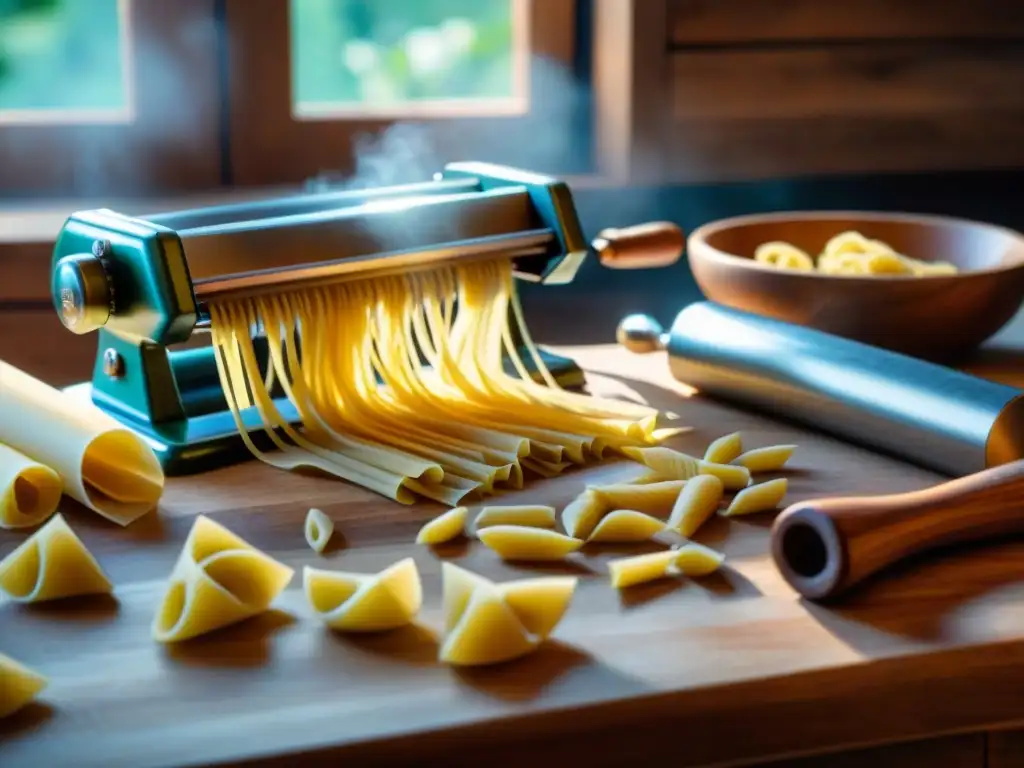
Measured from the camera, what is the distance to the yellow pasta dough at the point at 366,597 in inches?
32.8

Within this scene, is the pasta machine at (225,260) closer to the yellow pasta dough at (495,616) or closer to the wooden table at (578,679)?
the wooden table at (578,679)

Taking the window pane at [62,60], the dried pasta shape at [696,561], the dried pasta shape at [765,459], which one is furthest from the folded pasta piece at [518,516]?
the window pane at [62,60]

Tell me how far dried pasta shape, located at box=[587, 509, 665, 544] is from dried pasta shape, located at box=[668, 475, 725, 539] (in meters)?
0.02

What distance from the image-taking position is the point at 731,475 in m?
1.08

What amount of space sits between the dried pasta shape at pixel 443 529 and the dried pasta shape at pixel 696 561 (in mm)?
163

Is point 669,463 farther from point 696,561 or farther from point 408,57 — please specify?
point 408,57

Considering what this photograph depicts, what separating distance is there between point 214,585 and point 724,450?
491 millimetres

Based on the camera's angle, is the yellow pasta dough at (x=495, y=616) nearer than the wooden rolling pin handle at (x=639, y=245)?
Yes

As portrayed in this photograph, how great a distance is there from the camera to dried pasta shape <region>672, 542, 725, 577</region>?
924mm

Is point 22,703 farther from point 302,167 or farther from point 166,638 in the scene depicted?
point 302,167

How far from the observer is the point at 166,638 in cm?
83

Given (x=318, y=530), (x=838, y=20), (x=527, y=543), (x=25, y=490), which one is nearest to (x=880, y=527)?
(x=527, y=543)

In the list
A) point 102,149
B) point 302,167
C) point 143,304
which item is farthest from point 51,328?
point 143,304

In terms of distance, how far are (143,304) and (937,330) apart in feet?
2.66
